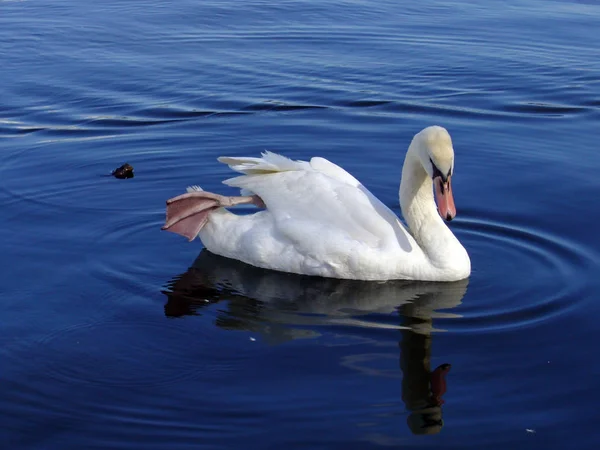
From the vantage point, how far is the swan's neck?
840 centimetres

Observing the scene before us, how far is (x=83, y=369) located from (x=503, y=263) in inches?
135

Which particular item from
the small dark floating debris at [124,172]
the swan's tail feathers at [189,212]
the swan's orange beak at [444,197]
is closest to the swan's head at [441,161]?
the swan's orange beak at [444,197]

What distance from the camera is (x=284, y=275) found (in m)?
8.64

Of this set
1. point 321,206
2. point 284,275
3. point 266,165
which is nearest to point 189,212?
point 266,165

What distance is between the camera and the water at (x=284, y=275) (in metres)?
6.46

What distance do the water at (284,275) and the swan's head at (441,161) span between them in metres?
0.65

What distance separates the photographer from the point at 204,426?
6246 millimetres

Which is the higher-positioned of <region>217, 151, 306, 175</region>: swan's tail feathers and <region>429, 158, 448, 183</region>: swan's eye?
<region>429, 158, 448, 183</region>: swan's eye

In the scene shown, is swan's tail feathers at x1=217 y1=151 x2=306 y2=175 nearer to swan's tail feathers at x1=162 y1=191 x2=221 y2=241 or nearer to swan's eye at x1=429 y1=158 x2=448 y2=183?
swan's tail feathers at x1=162 y1=191 x2=221 y2=241

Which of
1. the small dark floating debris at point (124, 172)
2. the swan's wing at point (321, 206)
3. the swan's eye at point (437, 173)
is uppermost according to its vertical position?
the swan's eye at point (437, 173)

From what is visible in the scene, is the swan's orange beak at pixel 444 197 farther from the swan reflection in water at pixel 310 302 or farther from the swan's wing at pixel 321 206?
the swan reflection in water at pixel 310 302

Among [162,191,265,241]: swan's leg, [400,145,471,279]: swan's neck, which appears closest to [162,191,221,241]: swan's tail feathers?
[162,191,265,241]: swan's leg

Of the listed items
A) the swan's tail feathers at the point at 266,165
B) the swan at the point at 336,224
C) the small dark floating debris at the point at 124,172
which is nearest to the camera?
the swan at the point at 336,224

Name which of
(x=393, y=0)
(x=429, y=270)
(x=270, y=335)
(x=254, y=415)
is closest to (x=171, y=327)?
(x=270, y=335)
